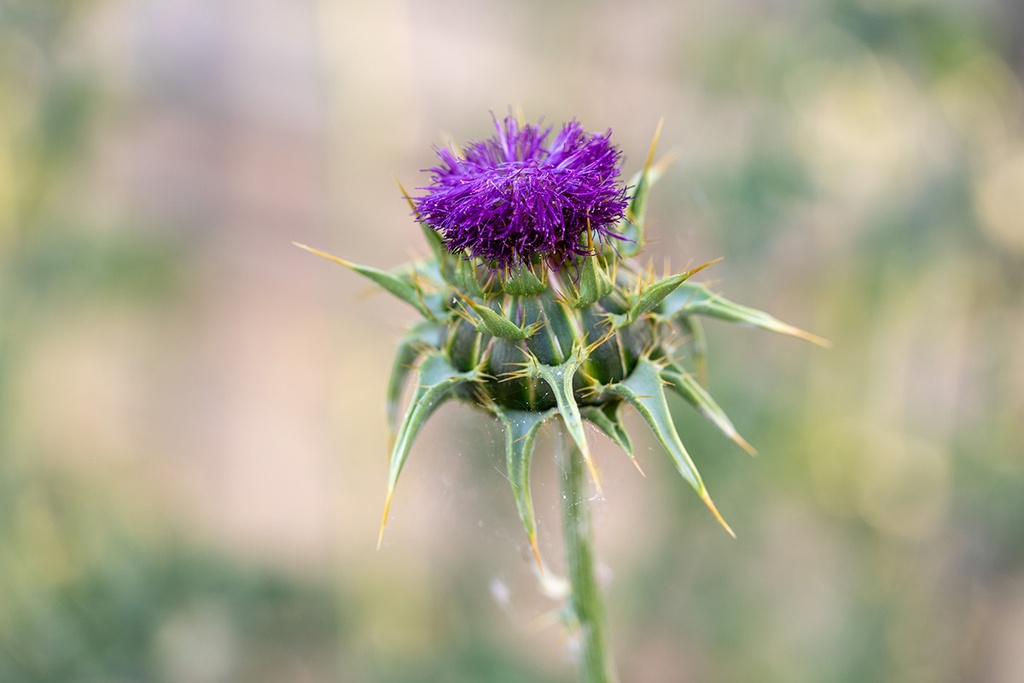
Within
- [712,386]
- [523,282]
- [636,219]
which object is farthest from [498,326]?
[712,386]

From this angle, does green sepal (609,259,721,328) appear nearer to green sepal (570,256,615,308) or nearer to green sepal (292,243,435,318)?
green sepal (570,256,615,308)

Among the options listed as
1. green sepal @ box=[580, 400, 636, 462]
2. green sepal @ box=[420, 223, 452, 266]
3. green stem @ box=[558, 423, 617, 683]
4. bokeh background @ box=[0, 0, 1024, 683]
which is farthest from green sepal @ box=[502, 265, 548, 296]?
bokeh background @ box=[0, 0, 1024, 683]

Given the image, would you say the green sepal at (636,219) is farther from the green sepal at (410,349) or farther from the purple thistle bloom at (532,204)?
the green sepal at (410,349)

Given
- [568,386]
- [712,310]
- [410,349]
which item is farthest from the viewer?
[410,349]

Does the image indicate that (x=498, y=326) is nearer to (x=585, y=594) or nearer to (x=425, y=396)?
(x=425, y=396)

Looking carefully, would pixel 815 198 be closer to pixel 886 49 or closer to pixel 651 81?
pixel 886 49

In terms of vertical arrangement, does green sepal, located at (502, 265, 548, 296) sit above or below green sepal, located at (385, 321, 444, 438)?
above
